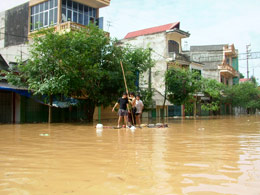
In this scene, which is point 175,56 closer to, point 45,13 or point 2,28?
point 45,13

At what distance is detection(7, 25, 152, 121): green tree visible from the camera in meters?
12.4

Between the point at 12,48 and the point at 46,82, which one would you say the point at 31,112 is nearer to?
the point at 46,82

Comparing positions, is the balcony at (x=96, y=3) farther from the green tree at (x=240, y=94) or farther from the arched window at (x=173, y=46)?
the green tree at (x=240, y=94)

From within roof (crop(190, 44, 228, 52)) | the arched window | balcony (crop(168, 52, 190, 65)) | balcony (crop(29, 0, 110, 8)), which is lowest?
balcony (crop(168, 52, 190, 65))

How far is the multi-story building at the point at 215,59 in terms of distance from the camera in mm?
37438

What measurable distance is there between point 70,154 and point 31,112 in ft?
39.8

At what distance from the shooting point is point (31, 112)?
50.6 ft

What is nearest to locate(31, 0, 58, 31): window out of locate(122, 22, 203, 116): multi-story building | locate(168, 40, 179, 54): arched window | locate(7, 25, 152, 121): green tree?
locate(7, 25, 152, 121): green tree

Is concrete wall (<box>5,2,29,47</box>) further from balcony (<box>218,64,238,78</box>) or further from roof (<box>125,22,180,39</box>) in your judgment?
balcony (<box>218,64,238,78</box>)

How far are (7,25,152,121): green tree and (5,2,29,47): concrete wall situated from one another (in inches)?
285

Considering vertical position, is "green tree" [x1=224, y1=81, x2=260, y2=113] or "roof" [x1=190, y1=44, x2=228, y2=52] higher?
"roof" [x1=190, y1=44, x2=228, y2=52]

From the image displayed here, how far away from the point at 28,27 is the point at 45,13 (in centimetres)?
185

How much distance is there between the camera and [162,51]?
1072 inches

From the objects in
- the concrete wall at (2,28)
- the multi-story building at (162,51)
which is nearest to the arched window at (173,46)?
the multi-story building at (162,51)
